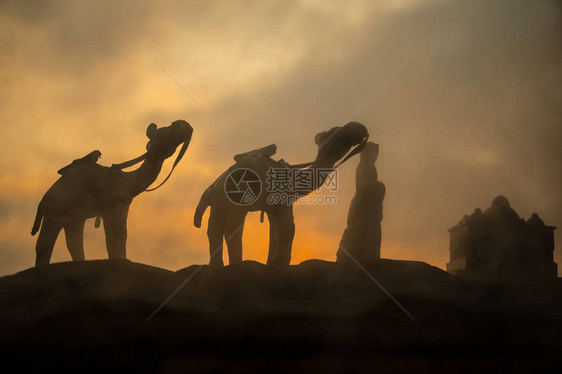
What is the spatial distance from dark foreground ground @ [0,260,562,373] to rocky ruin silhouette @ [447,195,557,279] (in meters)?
5.24

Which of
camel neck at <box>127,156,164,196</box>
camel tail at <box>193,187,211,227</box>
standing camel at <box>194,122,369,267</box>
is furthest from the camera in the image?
camel tail at <box>193,187,211,227</box>

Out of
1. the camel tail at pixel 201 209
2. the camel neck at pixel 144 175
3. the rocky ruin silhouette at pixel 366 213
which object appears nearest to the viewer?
the camel neck at pixel 144 175

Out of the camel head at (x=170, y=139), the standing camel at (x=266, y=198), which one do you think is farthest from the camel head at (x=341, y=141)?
the camel head at (x=170, y=139)

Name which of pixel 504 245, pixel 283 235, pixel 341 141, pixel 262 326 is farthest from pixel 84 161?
pixel 504 245

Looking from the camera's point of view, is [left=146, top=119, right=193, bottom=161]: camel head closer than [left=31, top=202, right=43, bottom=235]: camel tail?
No

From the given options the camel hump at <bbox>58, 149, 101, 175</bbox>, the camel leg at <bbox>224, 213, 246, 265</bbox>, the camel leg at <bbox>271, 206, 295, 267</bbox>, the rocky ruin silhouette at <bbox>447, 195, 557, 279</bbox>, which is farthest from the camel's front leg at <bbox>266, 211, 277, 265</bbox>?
the rocky ruin silhouette at <bbox>447, 195, 557, 279</bbox>

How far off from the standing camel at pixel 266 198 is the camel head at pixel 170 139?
84 cm

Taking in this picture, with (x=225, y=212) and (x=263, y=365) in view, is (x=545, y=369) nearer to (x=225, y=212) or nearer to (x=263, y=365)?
(x=263, y=365)

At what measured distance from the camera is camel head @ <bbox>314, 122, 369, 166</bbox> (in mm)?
9250

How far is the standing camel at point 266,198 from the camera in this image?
893cm

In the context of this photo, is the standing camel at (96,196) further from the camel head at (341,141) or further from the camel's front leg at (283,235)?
the camel head at (341,141)

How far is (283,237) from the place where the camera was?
28.9 ft

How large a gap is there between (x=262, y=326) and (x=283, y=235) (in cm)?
247

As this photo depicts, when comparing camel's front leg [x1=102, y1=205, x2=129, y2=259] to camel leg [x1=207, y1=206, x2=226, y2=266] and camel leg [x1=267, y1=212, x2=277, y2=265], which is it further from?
camel leg [x1=267, y1=212, x2=277, y2=265]
